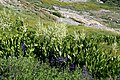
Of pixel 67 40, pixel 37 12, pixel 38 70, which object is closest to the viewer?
pixel 38 70

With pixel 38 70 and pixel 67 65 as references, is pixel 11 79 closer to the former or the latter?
pixel 38 70

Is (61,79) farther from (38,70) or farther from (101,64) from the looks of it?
(101,64)

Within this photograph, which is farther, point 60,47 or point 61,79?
point 60,47

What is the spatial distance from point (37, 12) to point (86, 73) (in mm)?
50779

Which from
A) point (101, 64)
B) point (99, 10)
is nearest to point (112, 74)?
point (101, 64)

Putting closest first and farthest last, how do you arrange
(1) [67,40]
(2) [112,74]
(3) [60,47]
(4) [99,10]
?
(2) [112,74]
(3) [60,47]
(1) [67,40]
(4) [99,10]

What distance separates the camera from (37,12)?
205 feet

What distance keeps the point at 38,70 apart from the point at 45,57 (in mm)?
2792

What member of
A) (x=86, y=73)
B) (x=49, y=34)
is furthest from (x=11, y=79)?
(x=49, y=34)

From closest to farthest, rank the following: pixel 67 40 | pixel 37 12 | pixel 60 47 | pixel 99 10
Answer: pixel 60 47, pixel 67 40, pixel 37 12, pixel 99 10

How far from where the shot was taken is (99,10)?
395 feet

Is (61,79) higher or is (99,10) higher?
(61,79)

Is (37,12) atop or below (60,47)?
below

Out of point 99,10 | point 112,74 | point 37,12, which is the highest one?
point 112,74
